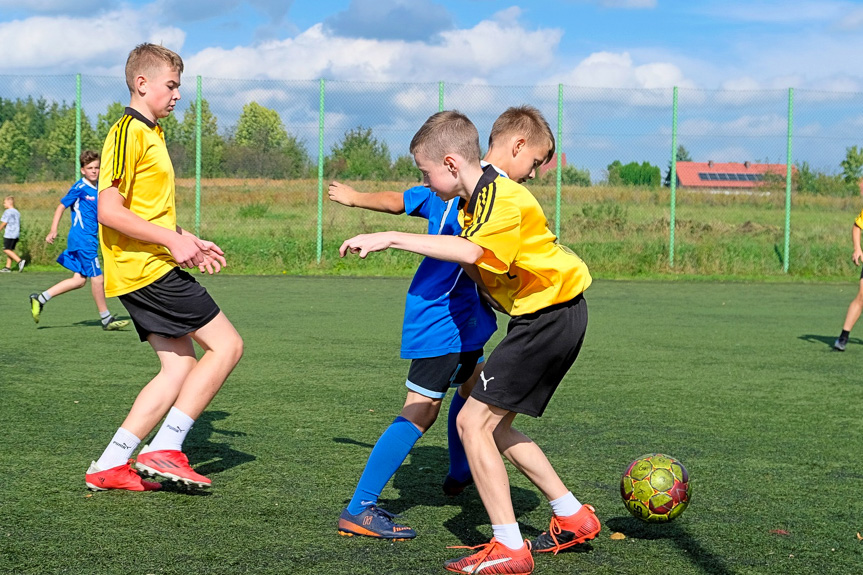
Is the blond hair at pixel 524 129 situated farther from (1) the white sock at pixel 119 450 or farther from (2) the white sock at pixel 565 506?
(1) the white sock at pixel 119 450

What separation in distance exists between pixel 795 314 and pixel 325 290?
669 centimetres

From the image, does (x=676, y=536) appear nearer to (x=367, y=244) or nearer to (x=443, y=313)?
(x=443, y=313)

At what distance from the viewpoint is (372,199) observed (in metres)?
4.49

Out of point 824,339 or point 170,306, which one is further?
point 824,339

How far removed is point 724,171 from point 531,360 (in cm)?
1929

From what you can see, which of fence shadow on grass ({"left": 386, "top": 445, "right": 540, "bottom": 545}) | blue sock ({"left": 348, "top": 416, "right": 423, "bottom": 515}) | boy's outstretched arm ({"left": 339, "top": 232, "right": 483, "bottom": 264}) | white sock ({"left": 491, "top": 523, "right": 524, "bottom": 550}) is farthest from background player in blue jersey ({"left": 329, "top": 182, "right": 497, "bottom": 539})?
boy's outstretched arm ({"left": 339, "top": 232, "right": 483, "bottom": 264})

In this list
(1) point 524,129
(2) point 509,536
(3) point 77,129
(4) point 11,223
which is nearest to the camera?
(2) point 509,536

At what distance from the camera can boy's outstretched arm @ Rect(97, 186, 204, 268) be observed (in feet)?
13.6

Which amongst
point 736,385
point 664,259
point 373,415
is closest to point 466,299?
point 373,415

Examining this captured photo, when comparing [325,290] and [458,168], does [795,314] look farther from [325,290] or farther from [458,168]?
[458,168]

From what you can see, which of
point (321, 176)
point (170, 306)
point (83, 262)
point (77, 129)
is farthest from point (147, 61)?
point (77, 129)

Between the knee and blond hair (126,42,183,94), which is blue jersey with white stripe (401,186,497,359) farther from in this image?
blond hair (126,42,183,94)

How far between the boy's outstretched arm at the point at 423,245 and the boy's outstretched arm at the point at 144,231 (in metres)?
1.13

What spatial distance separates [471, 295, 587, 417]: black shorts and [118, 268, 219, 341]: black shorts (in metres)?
1.50
